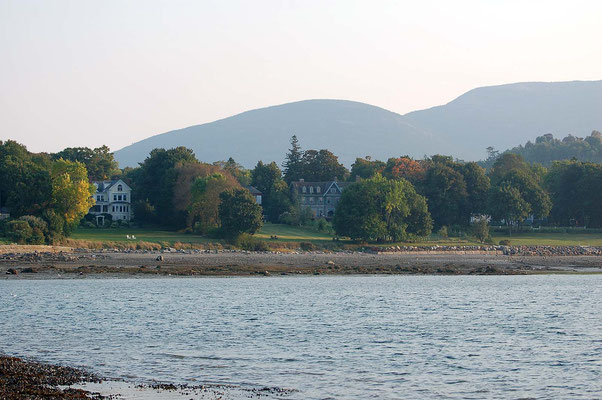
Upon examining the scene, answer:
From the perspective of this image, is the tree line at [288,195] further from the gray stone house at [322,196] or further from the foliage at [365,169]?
the gray stone house at [322,196]

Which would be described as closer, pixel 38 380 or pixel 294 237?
pixel 38 380

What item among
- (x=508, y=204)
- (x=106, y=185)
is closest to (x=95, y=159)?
(x=106, y=185)

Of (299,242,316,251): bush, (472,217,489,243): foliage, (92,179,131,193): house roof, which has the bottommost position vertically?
(299,242,316,251): bush

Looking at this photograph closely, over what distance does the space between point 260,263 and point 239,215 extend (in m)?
17.7

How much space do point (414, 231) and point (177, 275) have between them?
142 feet

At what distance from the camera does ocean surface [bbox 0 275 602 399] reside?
2069cm

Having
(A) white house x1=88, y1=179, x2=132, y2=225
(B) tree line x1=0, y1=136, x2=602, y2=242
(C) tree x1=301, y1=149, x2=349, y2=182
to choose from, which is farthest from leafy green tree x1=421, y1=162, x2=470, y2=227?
(A) white house x1=88, y1=179, x2=132, y2=225

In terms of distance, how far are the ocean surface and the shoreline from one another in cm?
608

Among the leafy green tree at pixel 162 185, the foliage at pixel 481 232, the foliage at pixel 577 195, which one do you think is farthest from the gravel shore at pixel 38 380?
the foliage at pixel 577 195

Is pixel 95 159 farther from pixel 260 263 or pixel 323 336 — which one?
pixel 323 336

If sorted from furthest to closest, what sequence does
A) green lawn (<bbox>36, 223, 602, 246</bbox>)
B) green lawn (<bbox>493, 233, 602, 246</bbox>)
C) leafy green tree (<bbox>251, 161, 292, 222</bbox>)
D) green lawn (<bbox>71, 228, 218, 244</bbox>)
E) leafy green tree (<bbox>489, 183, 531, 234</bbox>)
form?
1. leafy green tree (<bbox>251, 161, 292, 222</bbox>)
2. leafy green tree (<bbox>489, 183, 531, 234</bbox>)
3. green lawn (<bbox>493, 233, 602, 246</bbox>)
4. green lawn (<bbox>36, 223, 602, 246</bbox>)
5. green lawn (<bbox>71, 228, 218, 244</bbox>)

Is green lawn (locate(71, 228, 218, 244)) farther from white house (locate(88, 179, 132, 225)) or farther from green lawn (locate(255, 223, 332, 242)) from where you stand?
white house (locate(88, 179, 132, 225))

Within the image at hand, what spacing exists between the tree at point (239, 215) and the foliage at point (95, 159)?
1952 inches

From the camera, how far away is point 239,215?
3258 inches
